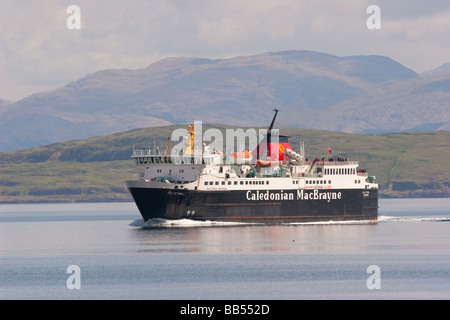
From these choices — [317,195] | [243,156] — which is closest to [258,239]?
[243,156]

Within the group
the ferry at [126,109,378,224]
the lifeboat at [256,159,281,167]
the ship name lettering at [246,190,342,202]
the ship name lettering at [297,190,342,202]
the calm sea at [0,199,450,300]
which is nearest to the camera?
the calm sea at [0,199,450,300]

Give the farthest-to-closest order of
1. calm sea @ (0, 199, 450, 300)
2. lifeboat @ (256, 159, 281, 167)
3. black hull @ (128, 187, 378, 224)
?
lifeboat @ (256, 159, 281, 167), black hull @ (128, 187, 378, 224), calm sea @ (0, 199, 450, 300)

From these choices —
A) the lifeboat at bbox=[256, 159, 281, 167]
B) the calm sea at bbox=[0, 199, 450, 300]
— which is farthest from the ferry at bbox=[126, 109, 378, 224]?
the calm sea at bbox=[0, 199, 450, 300]

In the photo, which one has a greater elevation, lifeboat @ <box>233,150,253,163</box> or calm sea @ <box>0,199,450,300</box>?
lifeboat @ <box>233,150,253,163</box>

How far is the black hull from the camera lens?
307 feet

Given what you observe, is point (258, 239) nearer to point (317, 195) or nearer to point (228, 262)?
point (228, 262)

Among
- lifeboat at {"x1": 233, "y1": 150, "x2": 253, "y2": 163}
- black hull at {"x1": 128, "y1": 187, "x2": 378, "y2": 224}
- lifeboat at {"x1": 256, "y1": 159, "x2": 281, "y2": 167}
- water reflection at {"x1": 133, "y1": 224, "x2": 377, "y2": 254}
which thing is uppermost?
lifeboat at {"x1": 233, "y1": 150, "x2": 253, "y2": 163}

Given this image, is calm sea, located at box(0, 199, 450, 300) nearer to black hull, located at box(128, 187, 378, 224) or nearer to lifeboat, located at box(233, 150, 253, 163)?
black hull, located at box(128, 187, 378, 224)

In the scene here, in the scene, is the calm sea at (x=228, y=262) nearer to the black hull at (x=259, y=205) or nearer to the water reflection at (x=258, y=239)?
the water reflection at (x=258, y=239)

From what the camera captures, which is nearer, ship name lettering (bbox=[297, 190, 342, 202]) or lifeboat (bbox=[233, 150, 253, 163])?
lifeboat (bbox=[233, 150, 253, 163])

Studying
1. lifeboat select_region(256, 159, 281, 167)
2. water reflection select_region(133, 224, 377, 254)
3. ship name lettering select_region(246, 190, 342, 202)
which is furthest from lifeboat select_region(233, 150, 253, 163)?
water reflection select_region(133, 224, 377, 254)

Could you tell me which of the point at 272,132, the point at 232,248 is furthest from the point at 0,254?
the point at 272,132

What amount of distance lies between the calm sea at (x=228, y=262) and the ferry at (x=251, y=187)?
1.64 meters
